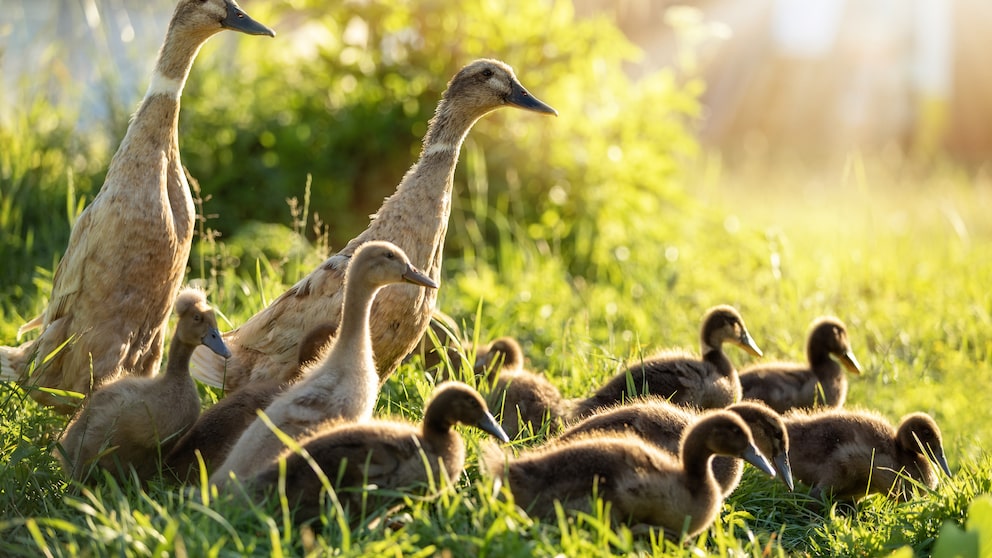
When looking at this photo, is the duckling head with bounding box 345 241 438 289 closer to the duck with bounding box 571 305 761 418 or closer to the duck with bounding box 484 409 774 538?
the duck with bounding box 484 409 774 538

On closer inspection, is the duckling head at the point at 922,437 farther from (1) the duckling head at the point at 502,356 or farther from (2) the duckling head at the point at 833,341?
(1) the duckling head at the point at 502,356

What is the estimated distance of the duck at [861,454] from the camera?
5000 millimetres

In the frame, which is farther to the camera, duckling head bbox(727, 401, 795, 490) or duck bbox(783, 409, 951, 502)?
duck bbox(783, 409, 951, 502)

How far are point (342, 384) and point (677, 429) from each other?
1.38m

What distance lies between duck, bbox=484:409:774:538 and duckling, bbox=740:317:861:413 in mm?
1761

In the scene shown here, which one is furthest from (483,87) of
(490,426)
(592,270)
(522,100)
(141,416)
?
(592,270)

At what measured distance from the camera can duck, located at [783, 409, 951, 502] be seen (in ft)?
16.4

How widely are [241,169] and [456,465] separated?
17.7 feet

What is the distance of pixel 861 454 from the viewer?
5.02m

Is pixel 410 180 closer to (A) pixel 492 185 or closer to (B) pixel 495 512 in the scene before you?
(B) pixel 495 512

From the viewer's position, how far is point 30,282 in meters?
7.53

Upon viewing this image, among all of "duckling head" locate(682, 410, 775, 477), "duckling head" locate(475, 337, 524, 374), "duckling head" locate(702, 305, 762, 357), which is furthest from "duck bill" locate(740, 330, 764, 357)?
"duckling head" locate(682, 410, 775, 477)

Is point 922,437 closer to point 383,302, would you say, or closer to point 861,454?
point 861,454

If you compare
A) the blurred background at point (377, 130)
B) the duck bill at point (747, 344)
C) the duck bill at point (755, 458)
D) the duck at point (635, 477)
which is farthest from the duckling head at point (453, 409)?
the blurred background at point (377, 130)
